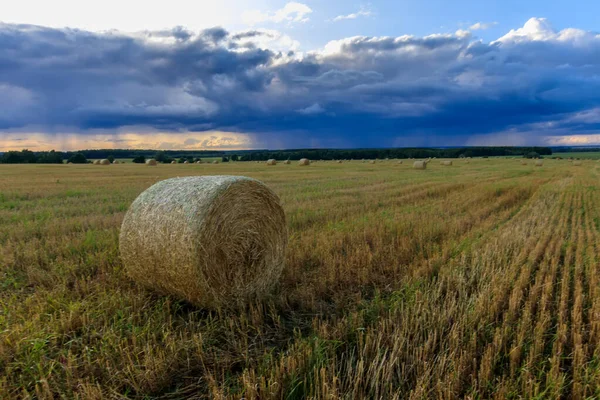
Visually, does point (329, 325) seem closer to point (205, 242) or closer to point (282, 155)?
point (205, 242)

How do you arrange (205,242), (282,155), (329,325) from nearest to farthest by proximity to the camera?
1. (329,325)
2. (205,242)
3. (282,155)

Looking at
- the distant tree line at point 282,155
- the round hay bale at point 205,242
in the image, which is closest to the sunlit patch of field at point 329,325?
the round hay bale at point 205,242

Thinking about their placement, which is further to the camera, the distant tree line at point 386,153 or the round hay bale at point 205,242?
the distant tree line at point 386,153

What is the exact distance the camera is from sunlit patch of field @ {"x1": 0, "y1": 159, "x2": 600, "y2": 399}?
9.75 feet

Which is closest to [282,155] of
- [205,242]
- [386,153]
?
[386,153]

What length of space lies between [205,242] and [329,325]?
182 centimetres

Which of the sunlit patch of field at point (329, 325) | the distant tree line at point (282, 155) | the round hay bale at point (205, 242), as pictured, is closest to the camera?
the sunlit patch of field at point (329, 325)

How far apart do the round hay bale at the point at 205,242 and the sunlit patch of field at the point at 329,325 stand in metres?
0.26

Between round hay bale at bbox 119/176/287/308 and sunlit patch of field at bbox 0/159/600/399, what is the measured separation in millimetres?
261

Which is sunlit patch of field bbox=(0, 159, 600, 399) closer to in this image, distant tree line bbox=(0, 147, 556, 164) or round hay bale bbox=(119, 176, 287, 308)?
round hay bale bbox=(119, 176, 287, 308)

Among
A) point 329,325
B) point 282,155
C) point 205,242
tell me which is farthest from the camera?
point 282,155

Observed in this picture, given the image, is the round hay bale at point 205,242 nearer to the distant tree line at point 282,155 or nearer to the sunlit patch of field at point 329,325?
the sunlit patch of field at point 329,325

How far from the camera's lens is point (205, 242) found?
4.66 metres

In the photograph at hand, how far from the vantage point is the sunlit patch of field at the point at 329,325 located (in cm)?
297
